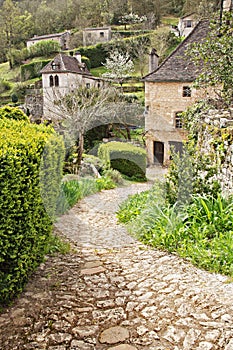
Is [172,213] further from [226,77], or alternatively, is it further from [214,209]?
[226,77]

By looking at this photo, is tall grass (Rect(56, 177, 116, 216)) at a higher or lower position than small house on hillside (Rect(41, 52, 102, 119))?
lower

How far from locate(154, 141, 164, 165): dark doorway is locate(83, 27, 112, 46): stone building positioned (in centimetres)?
3234

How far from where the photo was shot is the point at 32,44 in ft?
164

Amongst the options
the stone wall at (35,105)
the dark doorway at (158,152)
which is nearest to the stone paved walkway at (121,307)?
the dark doorway at (158,152)

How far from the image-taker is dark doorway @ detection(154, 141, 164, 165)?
19.6m

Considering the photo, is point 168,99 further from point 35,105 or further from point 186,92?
point 35,105

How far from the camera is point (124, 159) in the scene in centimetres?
1600

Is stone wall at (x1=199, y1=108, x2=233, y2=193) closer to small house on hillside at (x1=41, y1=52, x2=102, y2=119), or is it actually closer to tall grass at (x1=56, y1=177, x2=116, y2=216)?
tall grass at (x1=56, y1=177, x2=116, y2=216)

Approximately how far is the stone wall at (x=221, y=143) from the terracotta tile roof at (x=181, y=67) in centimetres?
1170

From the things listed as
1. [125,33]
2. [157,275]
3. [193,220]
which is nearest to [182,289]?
[157,275]

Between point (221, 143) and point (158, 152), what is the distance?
14086 mm

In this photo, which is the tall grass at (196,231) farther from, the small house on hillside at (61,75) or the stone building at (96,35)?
the stone building at (96,35)

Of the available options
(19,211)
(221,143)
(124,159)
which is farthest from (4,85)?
(19,211)

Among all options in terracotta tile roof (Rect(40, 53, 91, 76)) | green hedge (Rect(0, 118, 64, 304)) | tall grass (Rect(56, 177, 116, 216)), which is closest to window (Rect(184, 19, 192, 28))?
terracotta tile roof (Rect(40, 53, 91, 76))
